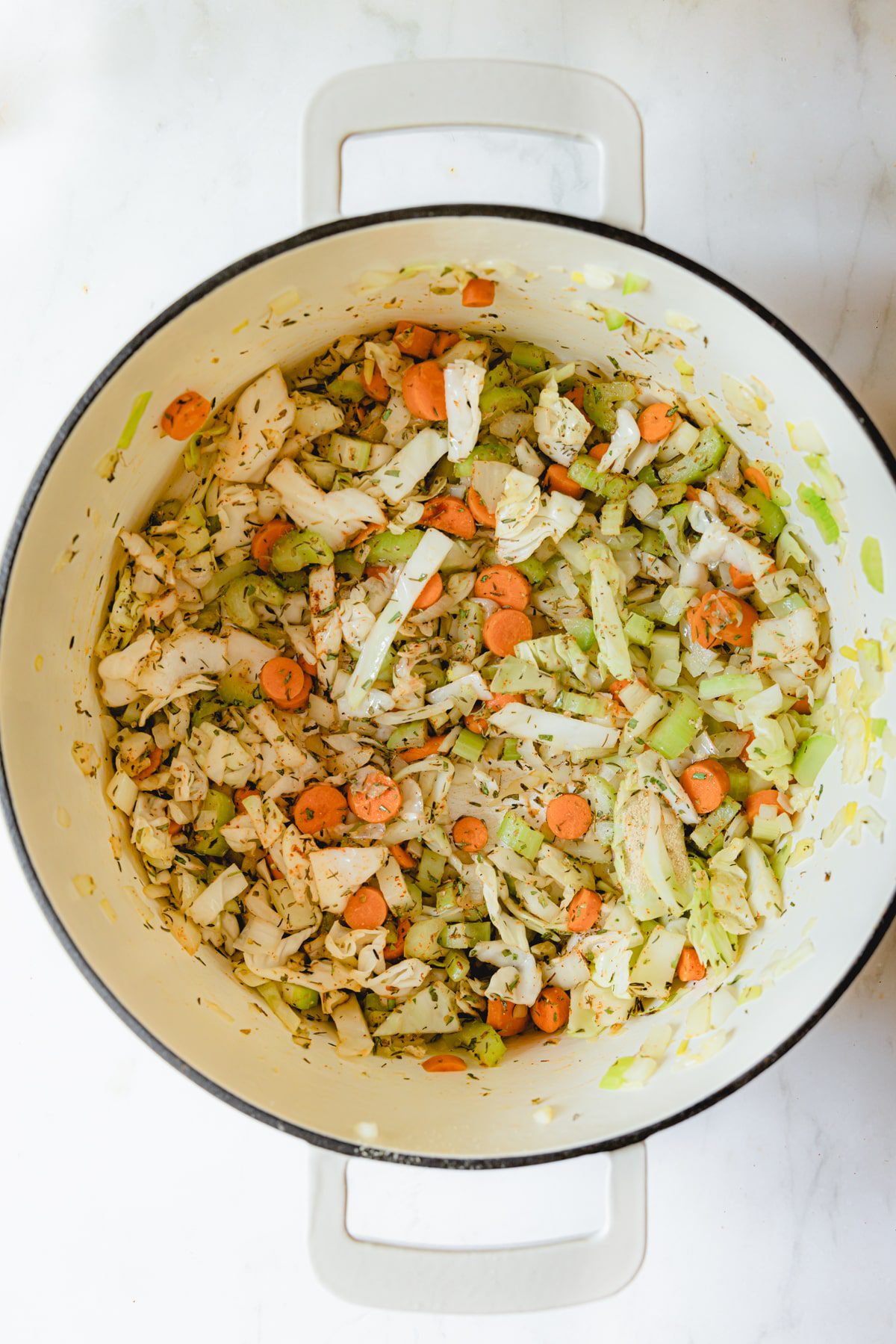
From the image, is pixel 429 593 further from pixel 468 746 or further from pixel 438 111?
pixel 438 111

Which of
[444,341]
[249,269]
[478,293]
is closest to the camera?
[249,269]

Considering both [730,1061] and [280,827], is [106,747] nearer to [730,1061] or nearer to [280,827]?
[280,827]

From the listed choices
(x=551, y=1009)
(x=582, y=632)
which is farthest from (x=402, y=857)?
(x=582, y=632)

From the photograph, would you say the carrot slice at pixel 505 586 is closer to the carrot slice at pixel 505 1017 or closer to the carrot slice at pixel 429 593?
the carrot slice at pixel 429 593

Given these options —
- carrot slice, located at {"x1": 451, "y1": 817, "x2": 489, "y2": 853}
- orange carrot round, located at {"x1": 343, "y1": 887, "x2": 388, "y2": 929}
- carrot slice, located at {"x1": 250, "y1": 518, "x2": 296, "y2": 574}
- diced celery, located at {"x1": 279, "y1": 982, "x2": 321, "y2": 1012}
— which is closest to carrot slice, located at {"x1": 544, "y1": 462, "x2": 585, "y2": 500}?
carrot slice, located at {"x1": 250, "y1": 518, "x2": 296, "y2": 574}

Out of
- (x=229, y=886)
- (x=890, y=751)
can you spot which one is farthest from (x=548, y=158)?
(x=229, y=886)

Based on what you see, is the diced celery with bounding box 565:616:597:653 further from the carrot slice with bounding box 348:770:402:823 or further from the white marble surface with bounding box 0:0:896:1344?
the white marble surface with bounding box 0:0:896:1344

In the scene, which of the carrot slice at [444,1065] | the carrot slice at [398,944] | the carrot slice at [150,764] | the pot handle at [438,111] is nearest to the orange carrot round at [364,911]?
the carrot slice at [398,944]

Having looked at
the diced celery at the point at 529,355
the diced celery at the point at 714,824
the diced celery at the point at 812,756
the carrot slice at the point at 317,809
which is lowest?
the carrot slice at the point at 317,809
